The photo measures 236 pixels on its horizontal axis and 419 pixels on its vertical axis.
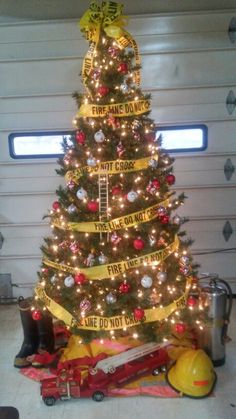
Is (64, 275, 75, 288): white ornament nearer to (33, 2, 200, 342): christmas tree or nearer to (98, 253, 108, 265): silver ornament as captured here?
(33, 2, 200, 342): christmas tree

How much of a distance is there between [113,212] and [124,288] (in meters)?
0.41

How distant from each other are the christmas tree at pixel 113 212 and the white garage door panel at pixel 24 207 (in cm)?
94

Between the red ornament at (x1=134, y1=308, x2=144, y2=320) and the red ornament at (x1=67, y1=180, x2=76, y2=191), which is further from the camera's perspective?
the red ornament at (x1=67, y1=180, x2=76, y2=191)

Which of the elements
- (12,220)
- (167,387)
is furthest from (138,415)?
(12,220)

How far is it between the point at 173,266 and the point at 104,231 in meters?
0.47

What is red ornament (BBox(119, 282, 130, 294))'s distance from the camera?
2.16m

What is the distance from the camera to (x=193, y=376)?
2164 millimetres

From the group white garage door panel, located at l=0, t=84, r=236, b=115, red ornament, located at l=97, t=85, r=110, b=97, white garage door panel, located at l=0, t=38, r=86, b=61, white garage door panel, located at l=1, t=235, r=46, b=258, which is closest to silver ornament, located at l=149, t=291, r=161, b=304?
red ornament, located at l=97, t=85, r=110, b=97

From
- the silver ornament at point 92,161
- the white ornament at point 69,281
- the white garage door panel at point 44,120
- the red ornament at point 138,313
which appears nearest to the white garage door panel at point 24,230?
the white garage door panel at point 44,120

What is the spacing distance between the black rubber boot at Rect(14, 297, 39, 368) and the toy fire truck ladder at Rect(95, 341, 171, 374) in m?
0.56

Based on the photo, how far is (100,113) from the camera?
215 centimetres

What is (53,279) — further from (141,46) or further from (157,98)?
(141,46)

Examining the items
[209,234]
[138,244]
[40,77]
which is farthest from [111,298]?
[40,77]

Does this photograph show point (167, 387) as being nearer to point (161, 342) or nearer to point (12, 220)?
point (161, 342)
